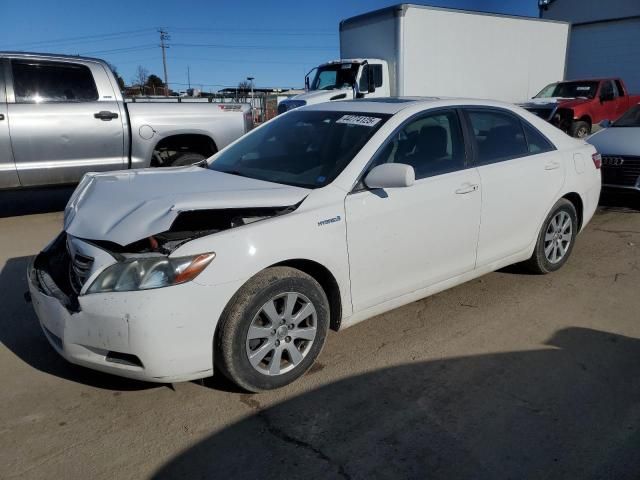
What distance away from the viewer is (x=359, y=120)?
3.67m

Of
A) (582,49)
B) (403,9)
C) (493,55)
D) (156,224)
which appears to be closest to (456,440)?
(156,224)

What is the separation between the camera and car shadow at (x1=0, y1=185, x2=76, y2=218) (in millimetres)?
7434

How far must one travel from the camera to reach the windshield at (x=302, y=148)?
134 inches

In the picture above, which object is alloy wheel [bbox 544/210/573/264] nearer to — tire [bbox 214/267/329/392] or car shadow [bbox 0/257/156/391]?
tire [bbox 214/267/329/392]

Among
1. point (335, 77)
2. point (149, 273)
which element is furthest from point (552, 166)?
point (335, 77)

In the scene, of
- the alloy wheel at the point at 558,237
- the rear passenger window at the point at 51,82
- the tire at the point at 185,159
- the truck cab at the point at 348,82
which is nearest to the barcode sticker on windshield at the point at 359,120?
the alloy wheel at the point at 558,237

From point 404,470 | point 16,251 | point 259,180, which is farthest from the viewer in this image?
point 16,251

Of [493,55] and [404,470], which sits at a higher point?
[493,55]

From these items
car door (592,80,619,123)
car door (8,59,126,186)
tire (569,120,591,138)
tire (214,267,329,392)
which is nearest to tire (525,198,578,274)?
tire (214,267,329,392)

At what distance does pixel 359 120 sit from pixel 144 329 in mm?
2027

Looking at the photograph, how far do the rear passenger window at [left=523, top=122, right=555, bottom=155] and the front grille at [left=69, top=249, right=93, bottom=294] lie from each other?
3507mm

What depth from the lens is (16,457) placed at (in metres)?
2.49

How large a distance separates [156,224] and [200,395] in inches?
39.7

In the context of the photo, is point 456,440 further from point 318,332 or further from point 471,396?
point 318,332
